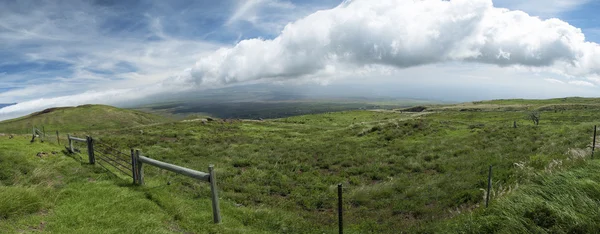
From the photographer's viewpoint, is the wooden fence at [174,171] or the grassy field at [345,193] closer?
the grassy field at [345,193]

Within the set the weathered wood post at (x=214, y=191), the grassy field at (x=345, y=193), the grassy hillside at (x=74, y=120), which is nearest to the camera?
the grassy field at (x=345, y=193)

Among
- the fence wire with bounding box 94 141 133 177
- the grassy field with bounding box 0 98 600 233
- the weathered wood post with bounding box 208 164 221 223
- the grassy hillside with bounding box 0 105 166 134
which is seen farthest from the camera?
the grassy hillside with bounding box 0 105 166 134

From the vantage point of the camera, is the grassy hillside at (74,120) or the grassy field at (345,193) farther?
the grassy hillside at (74,120)

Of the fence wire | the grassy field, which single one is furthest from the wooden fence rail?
the fence wire

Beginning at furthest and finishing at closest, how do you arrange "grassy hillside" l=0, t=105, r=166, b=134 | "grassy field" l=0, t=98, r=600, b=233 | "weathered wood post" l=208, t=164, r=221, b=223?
"grassy hillside" l=0, t=105, r=166, b=134 → "weathered wood post" l=208, t=164, r=221, b=223 → "grassy field" l=0, t=98, r=600, b=233

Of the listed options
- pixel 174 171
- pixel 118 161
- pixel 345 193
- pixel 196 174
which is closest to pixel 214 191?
pixel 196 174

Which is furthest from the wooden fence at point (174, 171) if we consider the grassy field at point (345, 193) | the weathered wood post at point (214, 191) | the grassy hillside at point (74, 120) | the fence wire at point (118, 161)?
the grassy hillside at point (74, 120)

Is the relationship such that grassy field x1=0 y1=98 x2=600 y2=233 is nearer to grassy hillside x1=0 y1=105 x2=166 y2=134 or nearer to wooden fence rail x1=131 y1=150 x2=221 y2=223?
wooden fence rail x1=131 y1=150 x2=221 y2=223

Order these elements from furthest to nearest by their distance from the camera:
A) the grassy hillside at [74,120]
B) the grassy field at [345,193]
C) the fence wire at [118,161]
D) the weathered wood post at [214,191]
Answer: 1. the grassy hillside at [74,120]
2. the fence wire at [118,161]
3. the weathered wood post at [214,191]
4. the grassy field at [345,193]

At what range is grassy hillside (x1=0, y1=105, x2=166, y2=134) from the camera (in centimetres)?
15041

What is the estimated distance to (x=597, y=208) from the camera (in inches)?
233

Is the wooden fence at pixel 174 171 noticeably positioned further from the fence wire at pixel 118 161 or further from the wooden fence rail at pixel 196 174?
the fence wire at pixel 118 161

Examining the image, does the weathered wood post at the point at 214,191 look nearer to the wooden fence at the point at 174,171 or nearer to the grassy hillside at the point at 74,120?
the wooden fence at the point at 174,171

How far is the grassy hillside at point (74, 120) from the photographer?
493 feet
